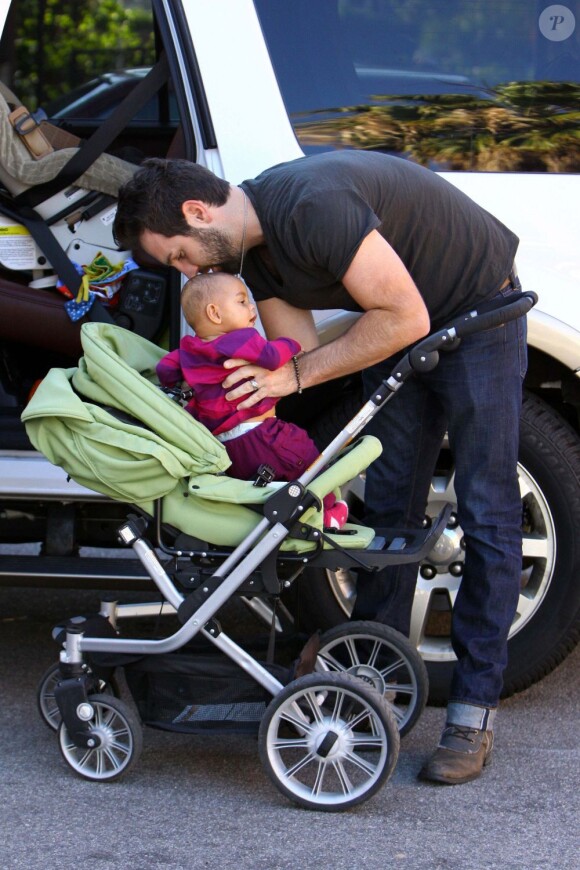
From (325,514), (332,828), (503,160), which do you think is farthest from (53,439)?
(503,160)

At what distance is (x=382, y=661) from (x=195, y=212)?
1.28 metres

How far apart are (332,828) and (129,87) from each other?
2.98 metres

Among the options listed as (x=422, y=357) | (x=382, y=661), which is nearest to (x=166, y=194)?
(x=422, y=357)

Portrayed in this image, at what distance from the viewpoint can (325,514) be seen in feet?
10.1

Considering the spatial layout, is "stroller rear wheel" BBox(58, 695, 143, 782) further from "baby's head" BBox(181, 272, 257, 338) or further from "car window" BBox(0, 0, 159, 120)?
"car window" BBox(0, 0, 159, 120)

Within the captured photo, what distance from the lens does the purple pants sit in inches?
120

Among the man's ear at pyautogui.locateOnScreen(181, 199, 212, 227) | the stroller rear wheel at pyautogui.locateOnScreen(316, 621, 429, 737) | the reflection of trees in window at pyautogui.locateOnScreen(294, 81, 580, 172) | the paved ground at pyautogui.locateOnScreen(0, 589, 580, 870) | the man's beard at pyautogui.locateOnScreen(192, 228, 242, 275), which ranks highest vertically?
the reflection of trees in window at pyautogui.locateOnScreen(294, 81, 580, 172)

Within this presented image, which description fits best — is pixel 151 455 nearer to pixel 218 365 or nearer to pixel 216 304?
pixel 218 365

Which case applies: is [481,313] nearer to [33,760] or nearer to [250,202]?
[250,202]

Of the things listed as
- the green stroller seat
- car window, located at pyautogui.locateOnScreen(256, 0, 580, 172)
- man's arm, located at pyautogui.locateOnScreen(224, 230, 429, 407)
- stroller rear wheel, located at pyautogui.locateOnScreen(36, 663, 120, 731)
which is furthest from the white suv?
the green stroller seat

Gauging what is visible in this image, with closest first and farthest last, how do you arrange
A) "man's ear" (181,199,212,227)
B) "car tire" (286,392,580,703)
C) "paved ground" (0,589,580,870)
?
"paved ground" (0,589,580,870) → "man's ear" (181,199,212,227) → "car tire" (286,392,580,703)

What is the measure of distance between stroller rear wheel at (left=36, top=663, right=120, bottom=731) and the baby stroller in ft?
0.23

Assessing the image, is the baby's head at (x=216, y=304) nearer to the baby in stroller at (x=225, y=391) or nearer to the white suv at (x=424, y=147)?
the baby in stroller at (x=225, y=391)

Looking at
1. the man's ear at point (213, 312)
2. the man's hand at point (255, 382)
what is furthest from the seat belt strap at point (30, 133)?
the man's hand at point (255, 382)
